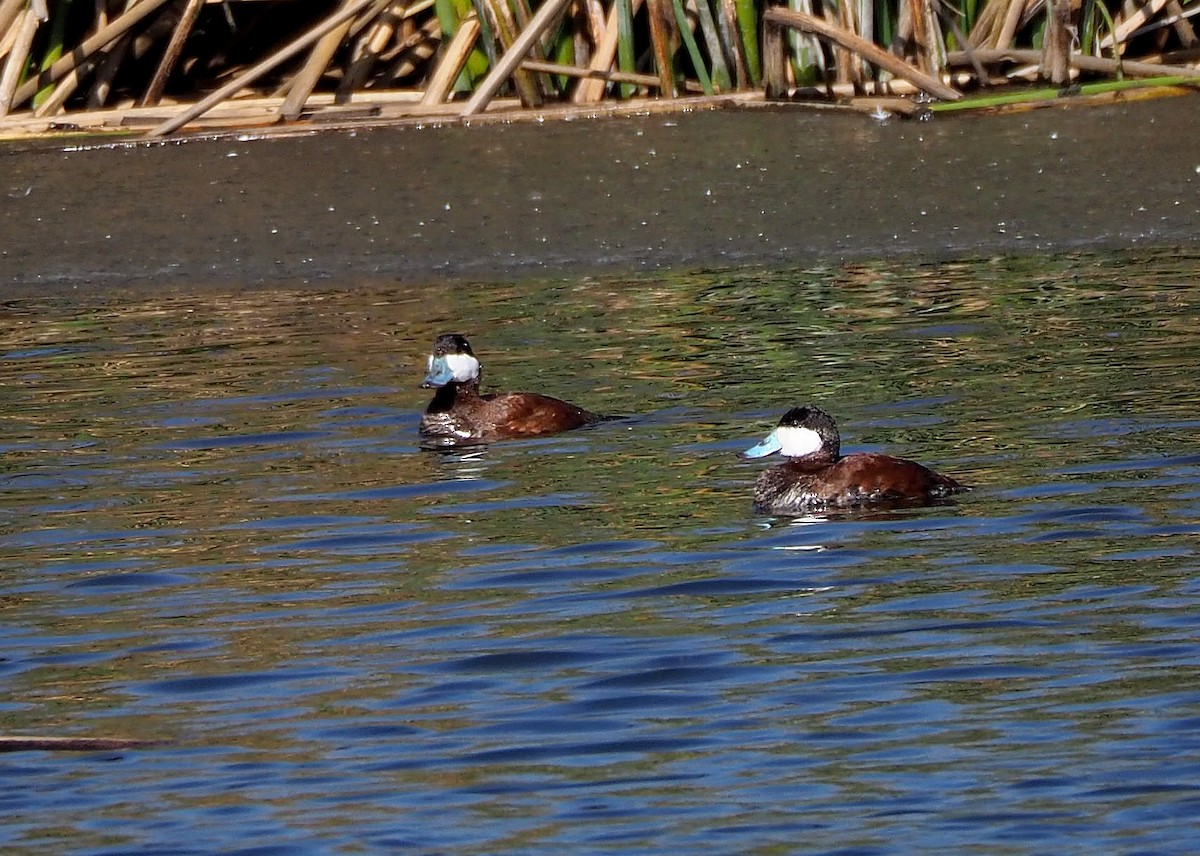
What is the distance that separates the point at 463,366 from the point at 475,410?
12.7 inches

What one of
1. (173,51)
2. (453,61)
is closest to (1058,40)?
(453,61)

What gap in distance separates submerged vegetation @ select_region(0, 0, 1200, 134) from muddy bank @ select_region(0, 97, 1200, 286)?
207 mm

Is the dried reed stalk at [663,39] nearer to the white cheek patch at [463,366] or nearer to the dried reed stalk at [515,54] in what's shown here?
the dried reed stalk at [515,54]

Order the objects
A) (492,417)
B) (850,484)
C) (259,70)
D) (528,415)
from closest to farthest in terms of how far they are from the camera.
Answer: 1. (850,484)
2. (528,415)
3. (492,417)
4. (259,70)

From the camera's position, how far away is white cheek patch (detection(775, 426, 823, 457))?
7.68 metres

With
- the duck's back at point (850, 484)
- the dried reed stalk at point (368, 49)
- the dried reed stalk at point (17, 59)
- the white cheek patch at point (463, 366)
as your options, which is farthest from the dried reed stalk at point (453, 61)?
the duck's back at point (850, 484)

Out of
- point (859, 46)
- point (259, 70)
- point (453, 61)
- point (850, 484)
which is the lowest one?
point (850, 484)

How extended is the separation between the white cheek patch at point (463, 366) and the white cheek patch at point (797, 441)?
6.11ft

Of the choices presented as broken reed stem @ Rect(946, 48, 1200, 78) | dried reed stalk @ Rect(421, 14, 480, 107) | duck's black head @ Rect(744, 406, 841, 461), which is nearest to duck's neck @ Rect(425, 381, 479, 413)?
duck's black head @ Rect(744, 406, 841, 461)

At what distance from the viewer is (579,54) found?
43.1 feet

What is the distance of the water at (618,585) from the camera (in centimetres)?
467

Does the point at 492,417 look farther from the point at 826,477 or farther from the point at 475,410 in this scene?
the point at 826,477

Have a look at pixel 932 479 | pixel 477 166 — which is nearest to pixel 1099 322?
pixel 932 479

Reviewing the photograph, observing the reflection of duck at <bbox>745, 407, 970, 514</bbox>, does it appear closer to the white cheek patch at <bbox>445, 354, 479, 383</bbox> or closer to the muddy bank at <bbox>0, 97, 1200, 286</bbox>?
the white cheek patch at <bbox>445, 354, 479, 383</bbox>
